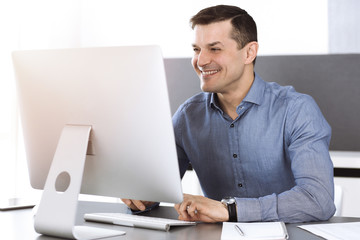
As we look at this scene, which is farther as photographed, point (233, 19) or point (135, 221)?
point (233, 19)

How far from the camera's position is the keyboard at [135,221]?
149cm

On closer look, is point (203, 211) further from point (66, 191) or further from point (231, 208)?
point (66, 191)

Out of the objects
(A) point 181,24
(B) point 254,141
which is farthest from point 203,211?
(A) point 181,24

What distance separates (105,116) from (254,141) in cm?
93

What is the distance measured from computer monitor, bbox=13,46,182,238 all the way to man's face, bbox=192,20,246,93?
31.3 inches

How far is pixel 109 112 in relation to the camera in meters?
1.40

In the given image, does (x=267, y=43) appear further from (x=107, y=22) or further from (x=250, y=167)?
(x=250, y=167)

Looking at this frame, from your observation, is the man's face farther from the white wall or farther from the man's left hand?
the white wall

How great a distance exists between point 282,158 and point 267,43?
2.08m

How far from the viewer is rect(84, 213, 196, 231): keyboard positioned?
1.49 m

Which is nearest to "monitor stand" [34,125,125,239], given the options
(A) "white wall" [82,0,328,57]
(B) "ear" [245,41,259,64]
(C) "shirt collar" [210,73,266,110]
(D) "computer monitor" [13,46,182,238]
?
(D) "computer monitor" [13,46,182,238]

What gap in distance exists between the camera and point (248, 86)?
2.28 metres

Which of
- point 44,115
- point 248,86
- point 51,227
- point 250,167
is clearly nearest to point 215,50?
point 248,86

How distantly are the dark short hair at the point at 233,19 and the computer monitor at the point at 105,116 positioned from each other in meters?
0.90
